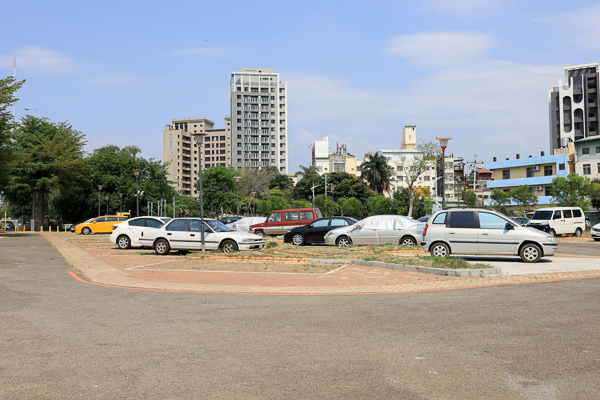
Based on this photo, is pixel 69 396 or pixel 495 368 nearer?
pixel 69 396

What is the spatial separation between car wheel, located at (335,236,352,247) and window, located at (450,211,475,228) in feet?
22.5

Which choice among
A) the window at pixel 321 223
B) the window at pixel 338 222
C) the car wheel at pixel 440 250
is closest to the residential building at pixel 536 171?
the window at pixel 338 222

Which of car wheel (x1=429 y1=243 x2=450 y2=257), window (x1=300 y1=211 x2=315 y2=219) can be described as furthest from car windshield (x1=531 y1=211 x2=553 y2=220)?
car wheel (x1=429 y1=243 x2=450 y2=257)

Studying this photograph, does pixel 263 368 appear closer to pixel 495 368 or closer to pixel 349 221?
pixel 495 368

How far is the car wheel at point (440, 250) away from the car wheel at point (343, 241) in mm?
6468

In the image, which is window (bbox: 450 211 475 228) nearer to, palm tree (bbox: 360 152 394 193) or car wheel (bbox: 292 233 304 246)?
car wheel (bbox: 292 233 304 246)

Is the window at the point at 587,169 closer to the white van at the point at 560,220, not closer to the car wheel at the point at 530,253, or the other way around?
the white van at the point at 560,220

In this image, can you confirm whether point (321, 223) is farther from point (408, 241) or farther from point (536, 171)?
point (536, 171)

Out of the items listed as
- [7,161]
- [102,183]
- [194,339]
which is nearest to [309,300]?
[194,339]

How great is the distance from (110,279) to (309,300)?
6111 millimetres

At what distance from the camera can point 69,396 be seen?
4242 mm

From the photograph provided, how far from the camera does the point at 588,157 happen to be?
62.9 metres

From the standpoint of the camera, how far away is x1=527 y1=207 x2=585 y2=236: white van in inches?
1332

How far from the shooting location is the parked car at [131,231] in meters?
23.3
